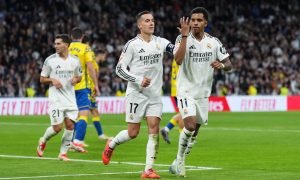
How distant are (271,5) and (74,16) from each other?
13572 millimetres

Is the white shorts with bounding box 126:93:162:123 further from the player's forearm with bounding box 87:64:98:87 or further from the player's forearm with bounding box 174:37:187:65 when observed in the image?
the player's forearm with bounding box 87:64:98:87

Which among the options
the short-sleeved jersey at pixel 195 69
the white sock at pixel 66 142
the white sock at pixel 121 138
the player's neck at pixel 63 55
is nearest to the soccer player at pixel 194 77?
the short-sleeved jersey at pixel 195 69

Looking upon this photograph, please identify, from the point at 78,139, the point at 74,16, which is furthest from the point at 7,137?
the point at 74,16

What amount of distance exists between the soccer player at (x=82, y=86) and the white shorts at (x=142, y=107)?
208 inches

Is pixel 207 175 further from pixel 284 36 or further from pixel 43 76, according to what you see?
pixel 284 36

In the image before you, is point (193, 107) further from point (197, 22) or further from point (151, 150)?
point (197, 22)

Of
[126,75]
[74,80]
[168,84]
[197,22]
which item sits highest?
[197,22]

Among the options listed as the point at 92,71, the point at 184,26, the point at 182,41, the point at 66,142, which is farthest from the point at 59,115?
the point at 184,26

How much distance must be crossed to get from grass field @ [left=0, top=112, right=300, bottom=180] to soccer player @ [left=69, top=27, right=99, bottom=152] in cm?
55

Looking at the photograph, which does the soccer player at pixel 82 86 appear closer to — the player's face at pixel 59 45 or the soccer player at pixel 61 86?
the soccer player at pixel 61 86

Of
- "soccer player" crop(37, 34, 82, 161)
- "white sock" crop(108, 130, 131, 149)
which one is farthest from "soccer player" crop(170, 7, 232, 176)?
"soccer player" crop(37, 34, 82, 161)

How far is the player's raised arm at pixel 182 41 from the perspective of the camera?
1223cm

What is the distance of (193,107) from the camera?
12.9 m

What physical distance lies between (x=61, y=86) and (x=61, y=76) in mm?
279
